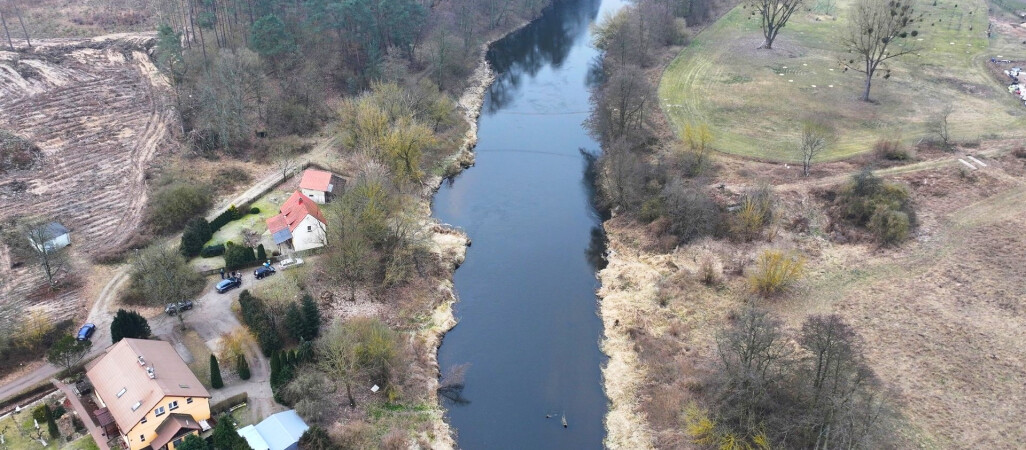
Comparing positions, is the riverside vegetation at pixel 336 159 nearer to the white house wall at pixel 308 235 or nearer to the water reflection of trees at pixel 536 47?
the white house wall at pixel 308 235

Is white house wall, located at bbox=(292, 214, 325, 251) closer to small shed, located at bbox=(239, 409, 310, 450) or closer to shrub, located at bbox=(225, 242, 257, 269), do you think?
shrub, located at bbox=(225, 242, 257, 269)

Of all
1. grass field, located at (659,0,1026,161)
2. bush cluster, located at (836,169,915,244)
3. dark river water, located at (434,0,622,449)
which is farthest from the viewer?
grass field, located at (659,0,1026,161)

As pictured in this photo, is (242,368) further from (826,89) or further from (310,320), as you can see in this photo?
(826,89)

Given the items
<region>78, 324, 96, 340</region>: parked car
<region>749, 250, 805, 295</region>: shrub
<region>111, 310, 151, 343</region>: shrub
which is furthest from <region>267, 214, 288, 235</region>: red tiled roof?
<region>749, 250, 805, 295</region>: shrub

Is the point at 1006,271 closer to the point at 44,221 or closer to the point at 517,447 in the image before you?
the point at 517,447

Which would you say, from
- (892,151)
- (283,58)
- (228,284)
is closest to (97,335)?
(228,284)

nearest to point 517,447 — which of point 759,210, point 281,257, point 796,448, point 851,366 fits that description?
point 796,448

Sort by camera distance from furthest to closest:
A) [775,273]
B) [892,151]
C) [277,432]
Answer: [892,151], [775,273], [277,432]

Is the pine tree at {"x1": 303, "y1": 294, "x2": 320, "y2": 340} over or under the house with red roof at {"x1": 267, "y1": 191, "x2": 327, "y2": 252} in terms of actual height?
under
